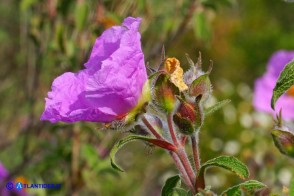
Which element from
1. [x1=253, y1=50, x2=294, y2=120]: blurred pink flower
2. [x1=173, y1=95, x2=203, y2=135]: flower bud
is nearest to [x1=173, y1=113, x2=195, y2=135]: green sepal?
[x1=173, y1=95, x2=203, y2=135]: flower bud

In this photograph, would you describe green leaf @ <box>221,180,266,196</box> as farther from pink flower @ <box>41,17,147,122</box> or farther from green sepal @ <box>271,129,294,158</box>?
pink flower @ <box>41,17,147,122</box>

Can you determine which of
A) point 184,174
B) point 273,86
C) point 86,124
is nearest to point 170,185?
point 184,174

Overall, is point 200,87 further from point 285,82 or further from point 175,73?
point 285,82

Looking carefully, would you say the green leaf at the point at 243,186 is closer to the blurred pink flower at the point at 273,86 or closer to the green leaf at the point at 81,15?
the blurred pink flower at the point at 273,86

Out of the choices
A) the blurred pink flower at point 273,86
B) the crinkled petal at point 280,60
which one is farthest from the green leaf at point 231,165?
the crinkled petal at point 280,60

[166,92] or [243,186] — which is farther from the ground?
[166,92]

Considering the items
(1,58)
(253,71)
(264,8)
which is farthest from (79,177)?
(264,8)
